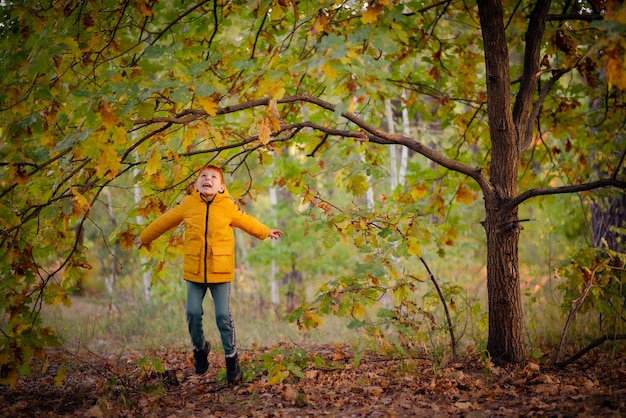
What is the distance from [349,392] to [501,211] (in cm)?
200

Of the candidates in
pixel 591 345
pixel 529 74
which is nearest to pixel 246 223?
pixel 529 74

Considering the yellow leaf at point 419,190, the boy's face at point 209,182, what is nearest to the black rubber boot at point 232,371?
the boy's face at point 209,182

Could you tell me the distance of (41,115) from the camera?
12.3ft

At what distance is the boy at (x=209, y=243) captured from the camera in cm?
454

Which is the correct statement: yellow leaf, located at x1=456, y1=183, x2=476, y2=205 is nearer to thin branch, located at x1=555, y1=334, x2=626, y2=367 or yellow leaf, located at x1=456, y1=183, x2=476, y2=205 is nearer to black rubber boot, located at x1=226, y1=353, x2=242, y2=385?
thin branch, located at x1=555, y1=334, x2=626, y2=367

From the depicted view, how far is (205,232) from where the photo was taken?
15.0 ft

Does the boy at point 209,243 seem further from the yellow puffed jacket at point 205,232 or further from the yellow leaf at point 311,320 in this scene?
the yellow leaf at point 311,320

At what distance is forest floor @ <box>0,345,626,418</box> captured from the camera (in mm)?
3623

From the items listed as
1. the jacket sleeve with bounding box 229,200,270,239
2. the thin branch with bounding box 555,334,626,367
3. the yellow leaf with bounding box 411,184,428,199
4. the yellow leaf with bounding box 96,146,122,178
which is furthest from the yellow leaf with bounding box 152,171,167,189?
the thin branch with bounding box 555,334,626,367

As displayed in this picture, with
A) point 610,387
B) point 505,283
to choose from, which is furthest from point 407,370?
point 610,387

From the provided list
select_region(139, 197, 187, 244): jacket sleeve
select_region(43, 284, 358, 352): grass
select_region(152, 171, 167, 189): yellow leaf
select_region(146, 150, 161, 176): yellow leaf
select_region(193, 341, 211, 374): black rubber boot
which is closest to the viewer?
select_region(146, 150, 161, 176): yellow leaf

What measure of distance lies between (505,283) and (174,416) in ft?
9.49

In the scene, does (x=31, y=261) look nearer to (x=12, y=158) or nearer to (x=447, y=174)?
(x=12, y=158)

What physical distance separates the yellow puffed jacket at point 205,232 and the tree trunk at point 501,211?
6.89ft
